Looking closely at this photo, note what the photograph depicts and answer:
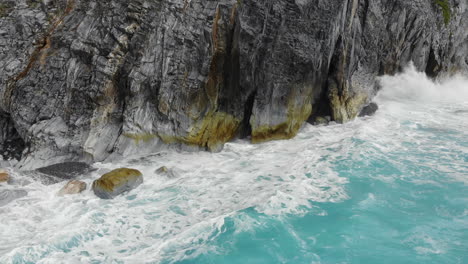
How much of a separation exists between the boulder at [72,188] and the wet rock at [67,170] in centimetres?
112

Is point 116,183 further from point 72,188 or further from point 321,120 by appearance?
Result: point 321,120

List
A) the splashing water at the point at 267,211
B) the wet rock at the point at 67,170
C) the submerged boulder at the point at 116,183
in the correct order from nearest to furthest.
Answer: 1. the splashing water at the point at 267,211
2. the submerged boulder at the point at 116,183
3. the wet rock at the point at 67,170

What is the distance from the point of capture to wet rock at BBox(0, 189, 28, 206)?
40.6 ft

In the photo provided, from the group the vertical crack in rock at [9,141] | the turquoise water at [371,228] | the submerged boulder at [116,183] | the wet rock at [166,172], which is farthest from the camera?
the vertical crack in rock at [9,141]

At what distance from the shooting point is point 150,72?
659 inches

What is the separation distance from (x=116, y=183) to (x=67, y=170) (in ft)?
10.5

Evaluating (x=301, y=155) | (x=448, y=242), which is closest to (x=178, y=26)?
(x=301, y=155)

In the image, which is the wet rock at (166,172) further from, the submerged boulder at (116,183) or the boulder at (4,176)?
the boulder at (4,176)

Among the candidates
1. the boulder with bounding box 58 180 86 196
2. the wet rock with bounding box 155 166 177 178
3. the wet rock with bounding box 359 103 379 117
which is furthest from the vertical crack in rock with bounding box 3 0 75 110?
the wet rock with bounding box 359 103 379 117

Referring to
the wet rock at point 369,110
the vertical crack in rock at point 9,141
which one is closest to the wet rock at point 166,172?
the vertical crack in rock at point 9,141

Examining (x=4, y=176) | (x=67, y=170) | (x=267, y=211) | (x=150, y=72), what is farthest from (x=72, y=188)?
(x=267, y=211)

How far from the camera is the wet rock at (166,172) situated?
14.7 meters

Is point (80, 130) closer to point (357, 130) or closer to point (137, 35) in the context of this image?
point (137, 35)

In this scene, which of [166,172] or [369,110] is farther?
[369,110]
